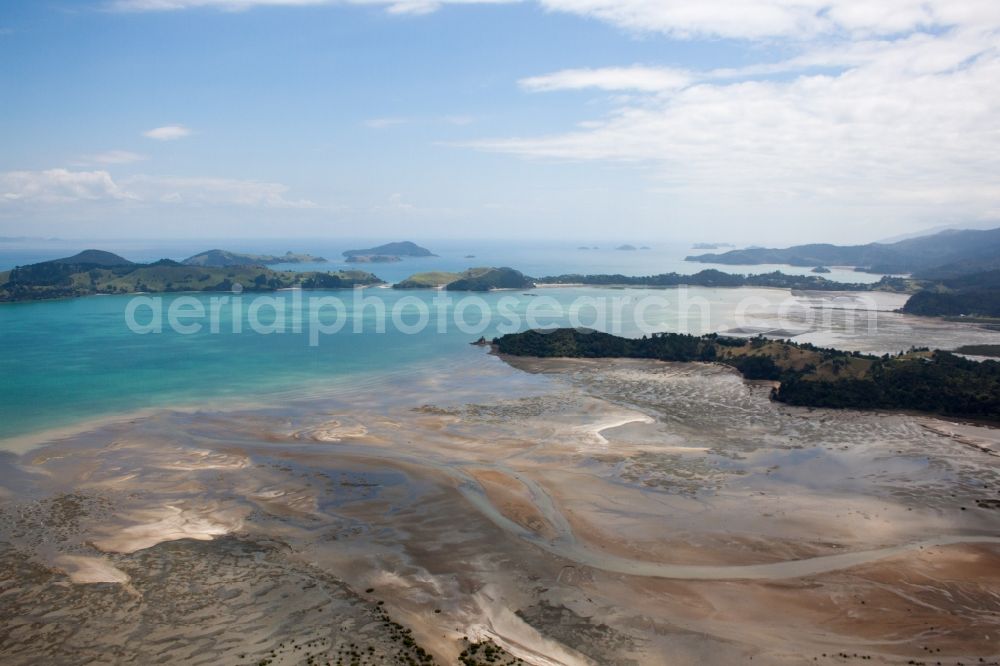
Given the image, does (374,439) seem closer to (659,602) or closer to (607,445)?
(607,445)

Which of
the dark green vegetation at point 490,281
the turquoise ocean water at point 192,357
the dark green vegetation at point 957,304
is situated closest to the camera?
the turquoise ocean water at point 192,357

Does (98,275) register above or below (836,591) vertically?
above

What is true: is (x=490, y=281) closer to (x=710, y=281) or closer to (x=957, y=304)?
(x=710, y=281)

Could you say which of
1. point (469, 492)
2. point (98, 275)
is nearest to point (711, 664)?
point (469, 492)

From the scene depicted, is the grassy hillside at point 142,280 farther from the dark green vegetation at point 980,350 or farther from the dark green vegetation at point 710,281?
the dark green vegetation at point 980,350

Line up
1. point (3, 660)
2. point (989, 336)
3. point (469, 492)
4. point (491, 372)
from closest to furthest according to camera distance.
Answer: point (3, 660) < point (469, 492) < point (491, 372) < point (989, 336)

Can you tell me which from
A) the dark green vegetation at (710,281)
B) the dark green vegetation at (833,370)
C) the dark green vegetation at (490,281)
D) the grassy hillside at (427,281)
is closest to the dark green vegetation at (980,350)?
the dark green vegetation at (833,370)

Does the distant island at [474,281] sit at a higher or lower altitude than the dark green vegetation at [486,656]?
higher
